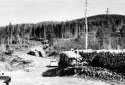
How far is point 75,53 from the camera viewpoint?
23844 mm

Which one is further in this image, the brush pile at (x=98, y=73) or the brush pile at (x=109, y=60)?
the brush pile at (x=98, y=73)

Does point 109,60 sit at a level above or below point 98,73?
above

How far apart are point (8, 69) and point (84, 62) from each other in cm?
1363

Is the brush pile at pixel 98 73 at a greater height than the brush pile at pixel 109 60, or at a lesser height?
lesser

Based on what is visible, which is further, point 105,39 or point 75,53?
point 105,39

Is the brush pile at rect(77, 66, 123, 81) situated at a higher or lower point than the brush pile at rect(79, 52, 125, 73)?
lower

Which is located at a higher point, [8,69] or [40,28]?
[40,28]

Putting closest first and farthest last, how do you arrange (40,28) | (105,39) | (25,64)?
(25,64)
(105,39)
(40,28)

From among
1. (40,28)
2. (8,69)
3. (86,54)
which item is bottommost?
(8,69)

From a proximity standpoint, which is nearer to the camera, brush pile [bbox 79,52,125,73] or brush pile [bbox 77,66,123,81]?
brush pile [bbox 79,52,125,73]

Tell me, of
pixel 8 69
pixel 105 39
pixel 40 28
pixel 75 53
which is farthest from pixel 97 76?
pixel 40 28

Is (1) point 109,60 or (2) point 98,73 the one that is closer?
(1) point 109,60

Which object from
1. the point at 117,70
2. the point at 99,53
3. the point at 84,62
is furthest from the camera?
the point at 84,62

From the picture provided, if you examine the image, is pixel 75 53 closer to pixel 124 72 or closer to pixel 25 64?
pixel 124 72
